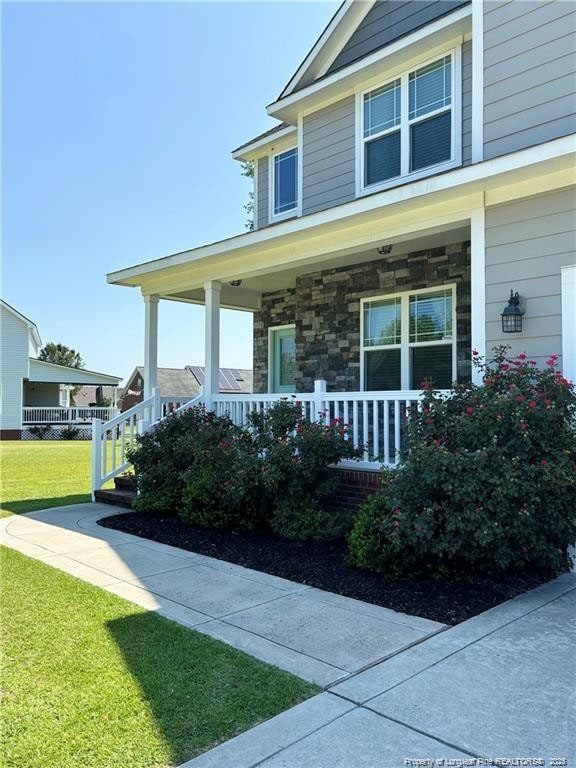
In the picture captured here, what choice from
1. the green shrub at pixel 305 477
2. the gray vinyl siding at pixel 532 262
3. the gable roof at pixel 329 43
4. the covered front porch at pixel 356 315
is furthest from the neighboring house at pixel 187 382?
the gray vinyl siding at pixel 532 262

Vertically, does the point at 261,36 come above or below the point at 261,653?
above

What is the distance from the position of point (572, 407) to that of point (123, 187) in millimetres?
15788

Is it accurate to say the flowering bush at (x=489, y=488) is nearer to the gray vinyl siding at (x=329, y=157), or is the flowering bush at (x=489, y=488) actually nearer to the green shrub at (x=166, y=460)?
the green shrub at (x=166, y=460)

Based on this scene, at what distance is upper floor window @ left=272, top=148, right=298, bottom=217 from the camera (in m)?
10.2

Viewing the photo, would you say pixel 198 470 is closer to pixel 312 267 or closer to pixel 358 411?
pixel 358 411

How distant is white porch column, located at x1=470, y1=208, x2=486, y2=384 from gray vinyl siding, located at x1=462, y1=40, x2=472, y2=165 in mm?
1968

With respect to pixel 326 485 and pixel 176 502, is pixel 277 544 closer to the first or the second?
pixel 326 485

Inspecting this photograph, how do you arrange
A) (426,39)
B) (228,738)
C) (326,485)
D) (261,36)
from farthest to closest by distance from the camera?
(261,36), (426,39), (326,485), (228,738)

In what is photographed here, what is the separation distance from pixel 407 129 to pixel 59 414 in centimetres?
2914

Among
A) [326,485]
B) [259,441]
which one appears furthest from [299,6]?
[326,485]

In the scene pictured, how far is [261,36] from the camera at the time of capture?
1013 centimetres

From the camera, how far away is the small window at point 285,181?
1020 centimetres

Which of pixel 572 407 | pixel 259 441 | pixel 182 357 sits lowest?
pixel 259 441

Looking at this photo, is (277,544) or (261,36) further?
(261,36)
